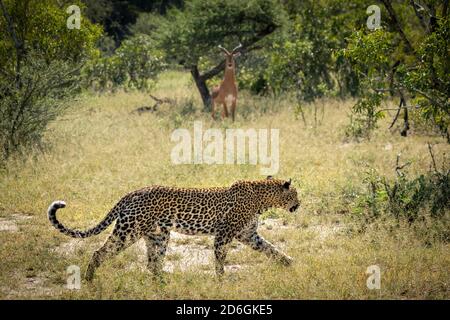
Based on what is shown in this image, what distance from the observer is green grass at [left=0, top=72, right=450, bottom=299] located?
664 cm

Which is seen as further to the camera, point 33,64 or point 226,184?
point 33,64

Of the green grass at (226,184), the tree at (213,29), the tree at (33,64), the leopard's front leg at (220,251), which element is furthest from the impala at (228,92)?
the leopard's front leg at (220,251)

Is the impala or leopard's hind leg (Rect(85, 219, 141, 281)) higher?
the impala

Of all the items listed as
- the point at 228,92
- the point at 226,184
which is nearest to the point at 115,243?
the point at 226,184

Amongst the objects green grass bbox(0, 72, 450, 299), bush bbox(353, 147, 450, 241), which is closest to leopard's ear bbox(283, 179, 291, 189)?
green grass bbox(0, 72, 450, 299)

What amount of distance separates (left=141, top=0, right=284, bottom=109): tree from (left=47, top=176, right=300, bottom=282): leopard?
11184mm

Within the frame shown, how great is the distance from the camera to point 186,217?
707 centimetres

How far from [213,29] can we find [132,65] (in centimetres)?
369

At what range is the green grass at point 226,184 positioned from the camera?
6637 millimetres

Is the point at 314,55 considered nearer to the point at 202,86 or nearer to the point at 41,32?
the point at 202,86

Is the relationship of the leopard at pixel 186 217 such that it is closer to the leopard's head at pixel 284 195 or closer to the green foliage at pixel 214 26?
the leopard's head at pixel 284 195

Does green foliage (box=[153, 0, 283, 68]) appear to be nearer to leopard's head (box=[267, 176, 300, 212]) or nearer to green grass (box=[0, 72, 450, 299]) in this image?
green grass (box=[0, 72, 450, 299])

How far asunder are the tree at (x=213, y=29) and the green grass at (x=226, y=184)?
1.94 m

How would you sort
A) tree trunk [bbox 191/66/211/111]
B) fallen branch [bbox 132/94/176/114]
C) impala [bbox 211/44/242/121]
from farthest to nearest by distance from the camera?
tree trunk [bbox 191/66/211/111], fallen branch [bbox 132/94/176/114], impala [bbox 211/44/242/121]
